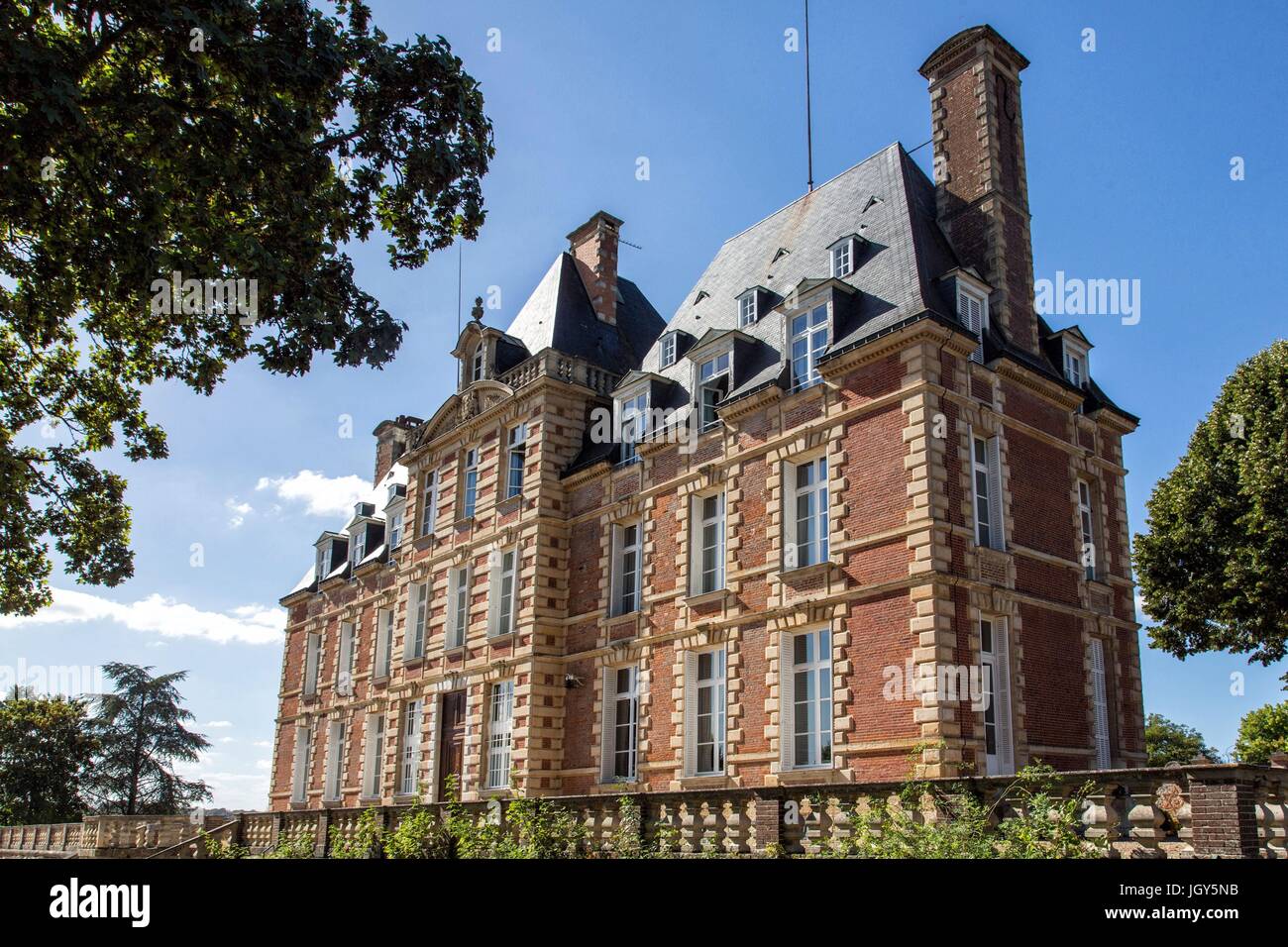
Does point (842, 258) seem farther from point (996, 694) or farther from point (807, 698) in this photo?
point (996, 694)

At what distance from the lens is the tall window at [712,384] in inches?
867

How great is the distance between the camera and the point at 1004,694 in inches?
692

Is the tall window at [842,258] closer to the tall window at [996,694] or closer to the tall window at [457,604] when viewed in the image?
the tall window at [996,694]

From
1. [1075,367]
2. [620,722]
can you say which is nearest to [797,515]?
[620,722]

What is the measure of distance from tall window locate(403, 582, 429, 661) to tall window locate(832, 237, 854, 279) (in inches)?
572

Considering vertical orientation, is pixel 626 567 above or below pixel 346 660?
above

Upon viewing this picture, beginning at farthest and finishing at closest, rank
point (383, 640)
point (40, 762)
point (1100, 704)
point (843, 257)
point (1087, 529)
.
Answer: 1. point (40, 762)
2. point (383, 640)
3. point (843, 257)
4. point (1087, 529)
5. point (1100, 704)

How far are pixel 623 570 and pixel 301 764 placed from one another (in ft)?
62.0

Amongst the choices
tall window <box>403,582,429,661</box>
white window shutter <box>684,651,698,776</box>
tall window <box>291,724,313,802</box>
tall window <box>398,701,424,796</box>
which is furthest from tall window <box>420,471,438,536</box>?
white window shutter <box>684,651,698,776</box>

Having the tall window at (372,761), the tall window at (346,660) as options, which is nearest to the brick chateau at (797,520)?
the tall window at (372,761)

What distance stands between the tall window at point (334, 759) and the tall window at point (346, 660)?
114 centimetres
